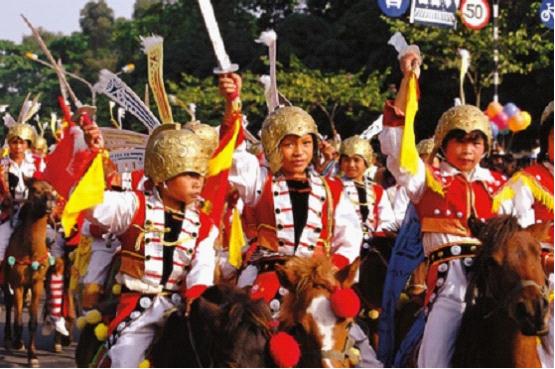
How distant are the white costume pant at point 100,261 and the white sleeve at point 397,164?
2.65m

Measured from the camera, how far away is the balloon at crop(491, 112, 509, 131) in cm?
2194

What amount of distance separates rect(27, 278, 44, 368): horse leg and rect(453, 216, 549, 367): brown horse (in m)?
6.83

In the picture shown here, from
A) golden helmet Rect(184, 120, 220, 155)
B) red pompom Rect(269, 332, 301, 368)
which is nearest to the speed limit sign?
golden helmet Rect(184, 120, 220, 155)

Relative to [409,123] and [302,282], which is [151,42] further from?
[302,282]

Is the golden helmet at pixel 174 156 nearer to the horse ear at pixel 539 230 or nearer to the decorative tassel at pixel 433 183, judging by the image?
the decorative tassel at pixel 433 183

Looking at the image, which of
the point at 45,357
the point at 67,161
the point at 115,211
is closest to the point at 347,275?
the point at 115,211

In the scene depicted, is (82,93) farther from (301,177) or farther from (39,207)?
(301,177)

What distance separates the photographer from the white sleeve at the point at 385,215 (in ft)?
36.9

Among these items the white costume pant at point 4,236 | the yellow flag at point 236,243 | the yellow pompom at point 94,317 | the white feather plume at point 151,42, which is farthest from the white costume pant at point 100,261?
the white costume pant at point 4,236

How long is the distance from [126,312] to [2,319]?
10.3m

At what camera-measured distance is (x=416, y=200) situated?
285 inches

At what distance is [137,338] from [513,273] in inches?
76.3

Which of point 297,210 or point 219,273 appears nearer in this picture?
point 297,210

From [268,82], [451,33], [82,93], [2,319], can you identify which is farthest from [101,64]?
[268,82]
